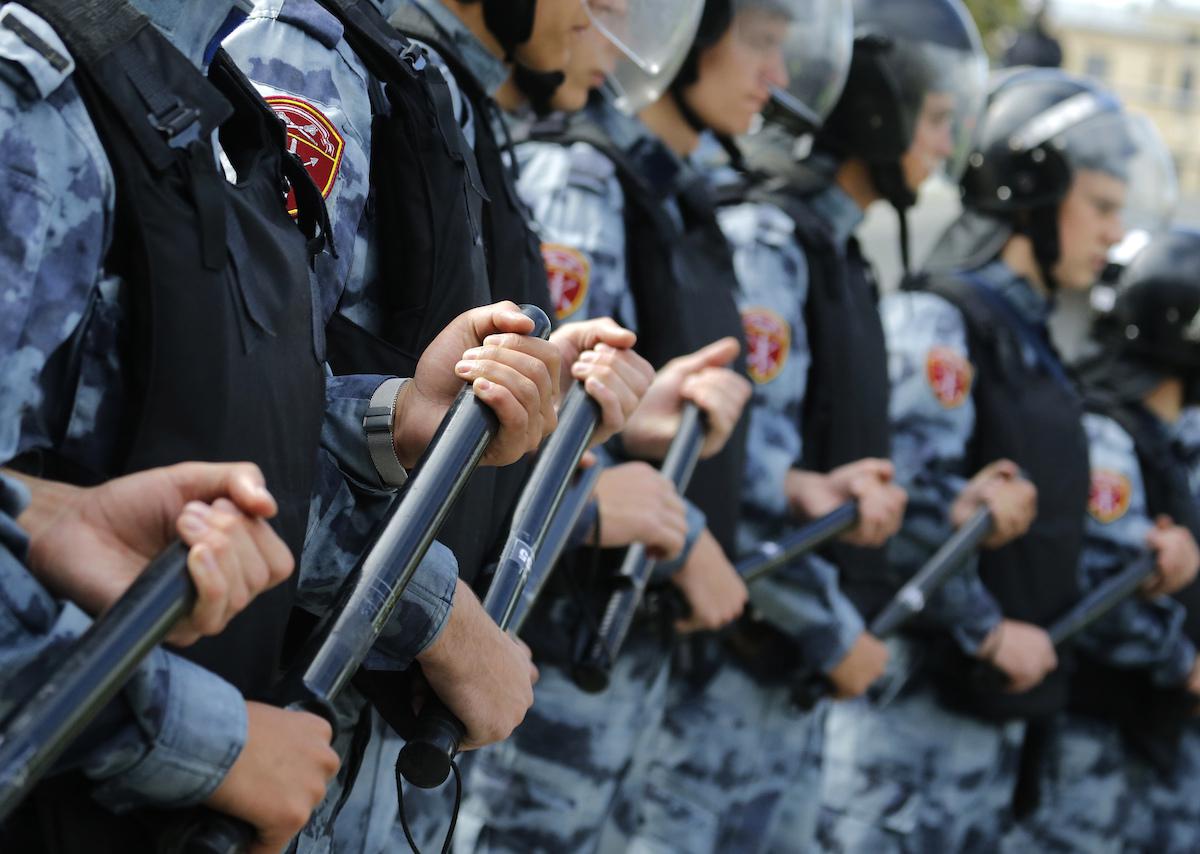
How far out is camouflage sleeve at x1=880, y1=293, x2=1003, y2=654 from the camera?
449cm

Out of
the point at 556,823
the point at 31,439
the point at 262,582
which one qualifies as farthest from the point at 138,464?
the point at 556,823

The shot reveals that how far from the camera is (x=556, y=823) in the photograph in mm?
3230

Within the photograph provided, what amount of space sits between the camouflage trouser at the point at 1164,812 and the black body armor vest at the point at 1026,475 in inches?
30.6

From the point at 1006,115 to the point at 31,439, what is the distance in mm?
4183

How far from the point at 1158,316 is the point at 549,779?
126 inches

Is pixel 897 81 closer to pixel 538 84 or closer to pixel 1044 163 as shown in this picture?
pixel 1044 163

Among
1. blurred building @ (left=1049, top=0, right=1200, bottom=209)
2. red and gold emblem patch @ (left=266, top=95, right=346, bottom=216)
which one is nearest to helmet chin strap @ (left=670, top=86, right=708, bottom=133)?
red and gold emblem patch @ (left=266, top=95, right=346, bottom=216)

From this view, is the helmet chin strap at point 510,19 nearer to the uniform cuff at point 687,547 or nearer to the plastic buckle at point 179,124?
the uniform cuff at point 687,547

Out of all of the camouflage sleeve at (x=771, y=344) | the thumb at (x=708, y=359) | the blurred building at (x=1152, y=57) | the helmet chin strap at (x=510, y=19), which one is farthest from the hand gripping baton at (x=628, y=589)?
the blurred building at (x=1152, y=57)

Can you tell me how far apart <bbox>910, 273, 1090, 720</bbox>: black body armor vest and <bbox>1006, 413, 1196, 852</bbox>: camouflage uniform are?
0.38 metres

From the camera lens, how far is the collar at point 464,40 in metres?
2.70

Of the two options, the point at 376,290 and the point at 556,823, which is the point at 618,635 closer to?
the point at 556,823

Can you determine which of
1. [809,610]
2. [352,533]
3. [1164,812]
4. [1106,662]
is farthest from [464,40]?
[1164,812]

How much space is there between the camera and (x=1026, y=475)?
471 cm
